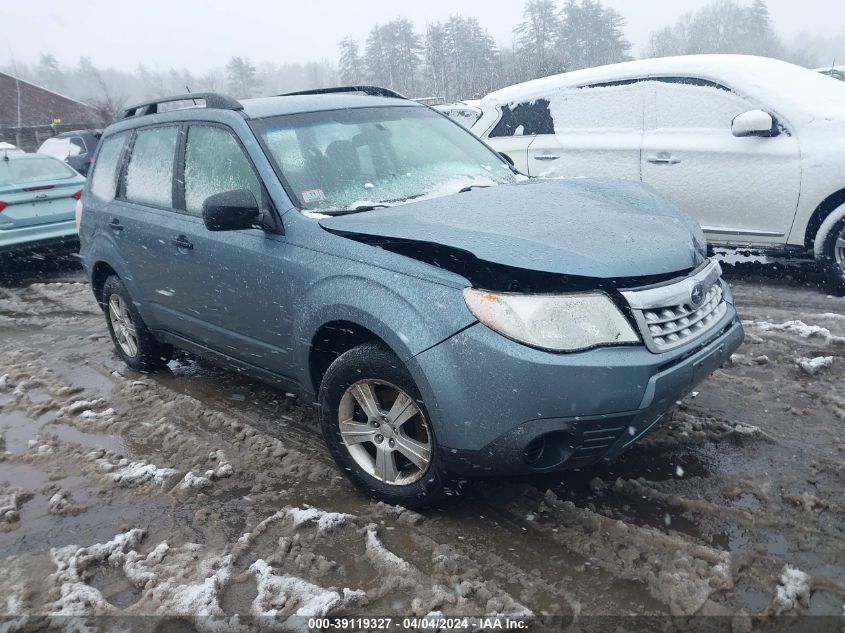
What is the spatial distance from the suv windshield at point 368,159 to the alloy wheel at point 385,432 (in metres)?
0.94

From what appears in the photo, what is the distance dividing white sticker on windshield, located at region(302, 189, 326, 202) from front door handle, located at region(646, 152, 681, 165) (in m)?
3.82

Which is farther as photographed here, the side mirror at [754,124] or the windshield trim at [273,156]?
the side mirror at [754,124]

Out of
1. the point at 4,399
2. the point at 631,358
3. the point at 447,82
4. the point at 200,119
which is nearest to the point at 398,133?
the point at 200,119

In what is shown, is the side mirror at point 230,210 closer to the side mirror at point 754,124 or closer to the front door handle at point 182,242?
the front door handle at point 182,242

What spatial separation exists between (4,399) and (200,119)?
8.12 feet

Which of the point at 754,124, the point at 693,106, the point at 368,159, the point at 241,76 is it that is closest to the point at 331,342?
the point at 368,159

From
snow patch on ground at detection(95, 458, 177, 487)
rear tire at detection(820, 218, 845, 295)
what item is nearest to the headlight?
snow patch on ground at detection(95, 458, 177, 487)

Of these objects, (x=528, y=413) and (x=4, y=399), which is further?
(x=4, y=399)

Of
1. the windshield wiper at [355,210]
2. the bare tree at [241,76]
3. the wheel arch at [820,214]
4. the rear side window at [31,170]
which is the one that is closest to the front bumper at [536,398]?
the windshield wiper at [355,210]

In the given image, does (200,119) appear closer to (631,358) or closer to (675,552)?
(631,358)

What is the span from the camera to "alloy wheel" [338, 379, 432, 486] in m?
2.94

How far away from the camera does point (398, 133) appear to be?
408cm

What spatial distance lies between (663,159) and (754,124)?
0.83m

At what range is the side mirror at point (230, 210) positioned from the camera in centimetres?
324
